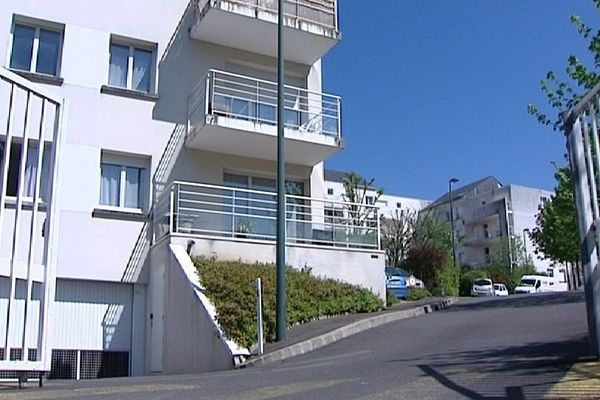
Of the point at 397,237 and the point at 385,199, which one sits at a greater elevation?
the point at 385,199

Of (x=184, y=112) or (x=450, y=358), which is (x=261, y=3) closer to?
(x=184, y=112)

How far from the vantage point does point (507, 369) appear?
657 cm

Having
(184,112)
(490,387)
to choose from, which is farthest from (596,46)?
(490,387)

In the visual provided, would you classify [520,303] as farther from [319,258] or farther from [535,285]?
[535,285]

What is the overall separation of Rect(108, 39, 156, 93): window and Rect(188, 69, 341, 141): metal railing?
1365mm

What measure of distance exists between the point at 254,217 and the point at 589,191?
38.0ft

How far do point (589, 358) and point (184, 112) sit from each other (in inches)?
562

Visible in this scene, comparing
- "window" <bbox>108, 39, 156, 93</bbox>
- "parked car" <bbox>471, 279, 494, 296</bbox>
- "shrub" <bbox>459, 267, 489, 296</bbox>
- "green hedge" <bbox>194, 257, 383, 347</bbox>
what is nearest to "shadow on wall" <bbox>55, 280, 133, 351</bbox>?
"green hedge" <bbox>194, 257, 383, 347</bbox>

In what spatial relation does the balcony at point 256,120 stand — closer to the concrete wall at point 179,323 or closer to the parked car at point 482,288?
the concrete wall at point 179,323

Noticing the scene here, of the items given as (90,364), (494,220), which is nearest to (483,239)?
(494,220)

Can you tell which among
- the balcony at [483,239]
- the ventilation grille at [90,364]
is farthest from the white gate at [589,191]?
the balcony at [483,239]

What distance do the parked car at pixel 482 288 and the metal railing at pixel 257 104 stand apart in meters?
31.5

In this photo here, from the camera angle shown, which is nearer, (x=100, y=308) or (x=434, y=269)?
(x=100, y=308)

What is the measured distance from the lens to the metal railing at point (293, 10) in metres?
18.6
